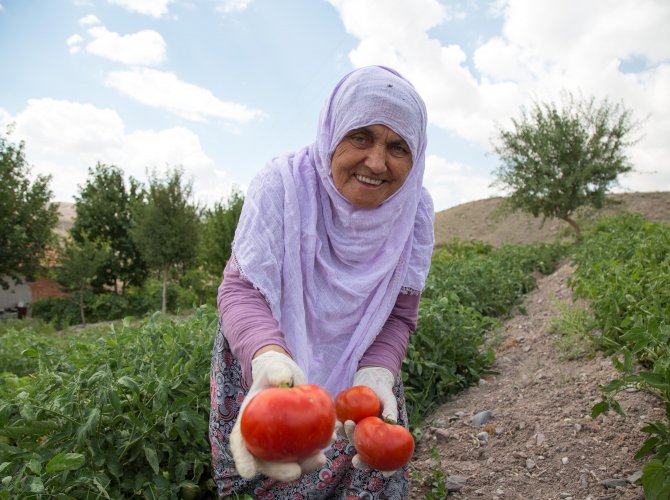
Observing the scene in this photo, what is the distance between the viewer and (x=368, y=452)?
4.93 feet

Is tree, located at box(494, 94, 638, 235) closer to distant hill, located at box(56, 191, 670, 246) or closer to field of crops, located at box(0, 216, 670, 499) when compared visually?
distant hill, located at box(56, 191, 670, 246)

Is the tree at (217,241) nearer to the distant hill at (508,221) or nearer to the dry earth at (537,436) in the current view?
the distant hill at (508,221)

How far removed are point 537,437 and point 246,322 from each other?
1851 mm

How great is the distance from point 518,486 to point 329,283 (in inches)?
53.5

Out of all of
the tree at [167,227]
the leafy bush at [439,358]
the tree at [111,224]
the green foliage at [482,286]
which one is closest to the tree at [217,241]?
the tree at [167,227]

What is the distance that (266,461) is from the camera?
126 centimetres

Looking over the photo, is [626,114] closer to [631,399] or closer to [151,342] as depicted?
[631,399]

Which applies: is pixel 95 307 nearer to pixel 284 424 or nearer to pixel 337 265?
pixel 337 265

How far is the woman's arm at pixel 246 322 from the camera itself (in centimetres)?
152

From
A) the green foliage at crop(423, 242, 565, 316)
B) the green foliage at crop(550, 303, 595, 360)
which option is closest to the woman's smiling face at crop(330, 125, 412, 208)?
the green foliage at crop(550, 303, 595, 360)

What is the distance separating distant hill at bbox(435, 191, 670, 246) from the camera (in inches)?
809

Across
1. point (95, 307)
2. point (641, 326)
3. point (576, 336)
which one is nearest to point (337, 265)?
point (641, 326)

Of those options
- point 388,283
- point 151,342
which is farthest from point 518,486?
point 151,342

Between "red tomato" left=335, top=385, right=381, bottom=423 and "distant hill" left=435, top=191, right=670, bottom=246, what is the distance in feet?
59.3
